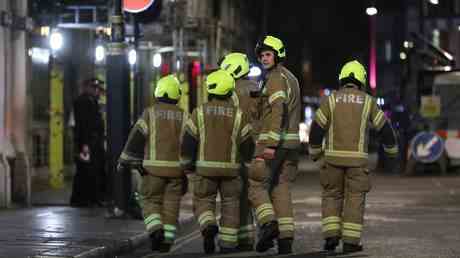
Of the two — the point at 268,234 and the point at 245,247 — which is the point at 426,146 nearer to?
the point at 245,247

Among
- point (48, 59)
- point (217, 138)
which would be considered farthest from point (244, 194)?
point (48, 59)

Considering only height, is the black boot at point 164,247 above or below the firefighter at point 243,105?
below

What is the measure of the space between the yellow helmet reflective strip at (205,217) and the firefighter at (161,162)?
0.36 metres

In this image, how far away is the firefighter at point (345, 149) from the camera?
10.9 meters

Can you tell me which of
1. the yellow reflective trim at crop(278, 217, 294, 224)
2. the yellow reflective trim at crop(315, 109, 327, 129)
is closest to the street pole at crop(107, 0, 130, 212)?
the yellow reflective trim at crop(278, 217, 294, 224)

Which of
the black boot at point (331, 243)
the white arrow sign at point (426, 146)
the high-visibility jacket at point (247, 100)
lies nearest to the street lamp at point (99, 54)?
the white arrow sign at point (426, 146)

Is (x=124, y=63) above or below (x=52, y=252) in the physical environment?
above

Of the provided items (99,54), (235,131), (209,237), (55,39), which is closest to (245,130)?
(235,131)

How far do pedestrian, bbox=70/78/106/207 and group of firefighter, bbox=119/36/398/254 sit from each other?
17.6 feet

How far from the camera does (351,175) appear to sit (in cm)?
1093

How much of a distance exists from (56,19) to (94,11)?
0.65m

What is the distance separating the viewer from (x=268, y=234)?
1070 centimetres

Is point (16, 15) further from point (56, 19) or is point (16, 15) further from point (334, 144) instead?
point (334, 144)

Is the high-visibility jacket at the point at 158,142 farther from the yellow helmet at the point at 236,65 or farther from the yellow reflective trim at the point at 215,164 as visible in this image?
the yellow helmet at the point at 236,65
